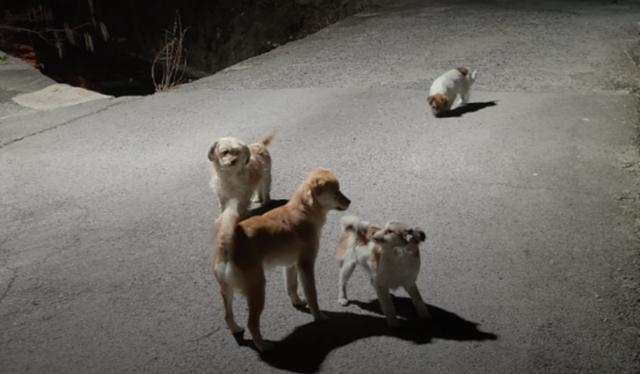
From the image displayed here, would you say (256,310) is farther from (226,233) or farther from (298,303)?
(298,303)

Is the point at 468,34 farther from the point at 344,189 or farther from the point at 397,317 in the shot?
the point at 397,317

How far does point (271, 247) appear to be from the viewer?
3.40 m

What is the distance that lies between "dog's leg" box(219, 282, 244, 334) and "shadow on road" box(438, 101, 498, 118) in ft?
13.9

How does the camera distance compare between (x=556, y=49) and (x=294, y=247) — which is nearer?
(x=294, y=247)

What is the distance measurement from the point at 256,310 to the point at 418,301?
1017 millimetres

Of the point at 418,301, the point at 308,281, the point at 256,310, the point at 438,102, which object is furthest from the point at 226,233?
the point at 438,102

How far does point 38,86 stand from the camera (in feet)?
30.7

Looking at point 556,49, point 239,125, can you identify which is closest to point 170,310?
point 239,125

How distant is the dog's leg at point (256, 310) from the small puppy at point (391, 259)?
0.73m

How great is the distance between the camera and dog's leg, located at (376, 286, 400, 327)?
3596mm

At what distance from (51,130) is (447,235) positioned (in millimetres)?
5128

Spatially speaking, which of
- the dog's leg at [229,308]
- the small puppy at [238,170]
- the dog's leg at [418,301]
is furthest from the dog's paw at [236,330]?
the small puppy at [238,170]

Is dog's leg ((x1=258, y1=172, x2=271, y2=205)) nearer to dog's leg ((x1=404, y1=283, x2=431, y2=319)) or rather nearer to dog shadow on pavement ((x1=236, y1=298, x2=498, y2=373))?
dog shadow on pavement ((x1=236, y1=298, x2=498, y2=373))

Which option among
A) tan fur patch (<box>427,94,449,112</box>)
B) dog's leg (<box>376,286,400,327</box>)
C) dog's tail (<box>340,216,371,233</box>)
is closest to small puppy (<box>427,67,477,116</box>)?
tan fur patch (<box>427,94,449,112</box>)
